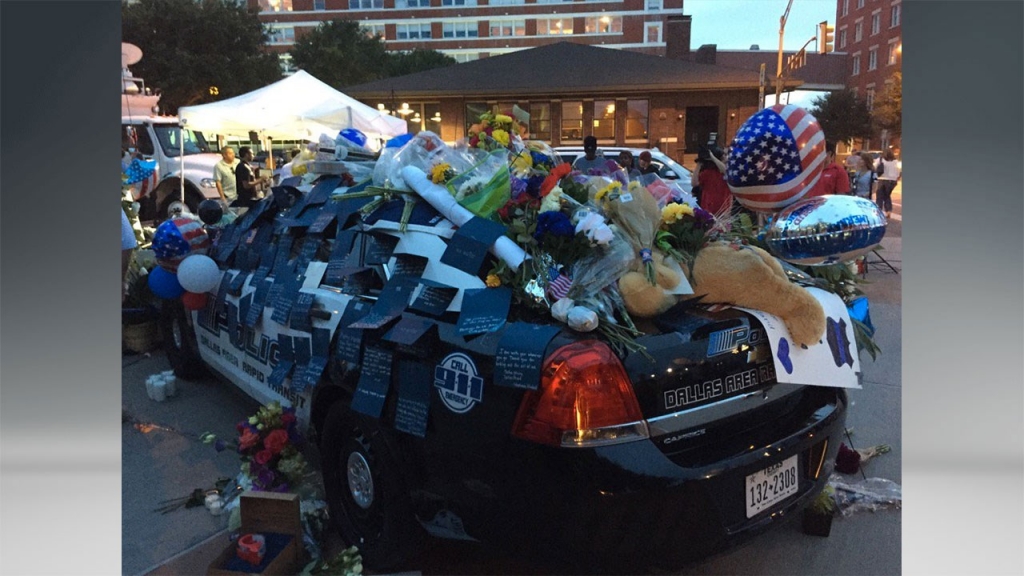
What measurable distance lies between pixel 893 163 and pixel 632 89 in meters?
7.72

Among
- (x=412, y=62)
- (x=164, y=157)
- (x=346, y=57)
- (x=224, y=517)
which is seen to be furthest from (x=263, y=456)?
(x=412, y=62)

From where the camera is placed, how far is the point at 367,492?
9.68 feet

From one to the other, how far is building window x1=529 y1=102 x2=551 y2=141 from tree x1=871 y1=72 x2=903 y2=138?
14264 millimetres

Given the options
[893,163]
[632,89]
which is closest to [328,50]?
[632,89]

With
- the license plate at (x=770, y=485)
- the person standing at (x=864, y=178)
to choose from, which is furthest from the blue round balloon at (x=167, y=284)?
the person standing at (x=864, y=178)

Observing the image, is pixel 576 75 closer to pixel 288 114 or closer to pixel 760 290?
pixel 288 114

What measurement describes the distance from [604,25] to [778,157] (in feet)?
198

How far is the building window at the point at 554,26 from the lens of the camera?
6072cm

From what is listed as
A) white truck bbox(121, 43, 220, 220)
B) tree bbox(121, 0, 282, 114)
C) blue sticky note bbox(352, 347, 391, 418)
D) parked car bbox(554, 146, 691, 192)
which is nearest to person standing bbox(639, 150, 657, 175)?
parked car bbox(554, 146, 691, 192)

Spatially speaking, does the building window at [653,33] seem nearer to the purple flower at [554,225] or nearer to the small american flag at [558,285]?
the purple flower at [554,225]

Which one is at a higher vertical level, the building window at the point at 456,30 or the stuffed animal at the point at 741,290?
the building window at the point at 456,30

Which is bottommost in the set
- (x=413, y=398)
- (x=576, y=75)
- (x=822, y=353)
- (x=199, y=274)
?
(x=413, y=398)

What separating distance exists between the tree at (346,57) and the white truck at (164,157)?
25.1 m
